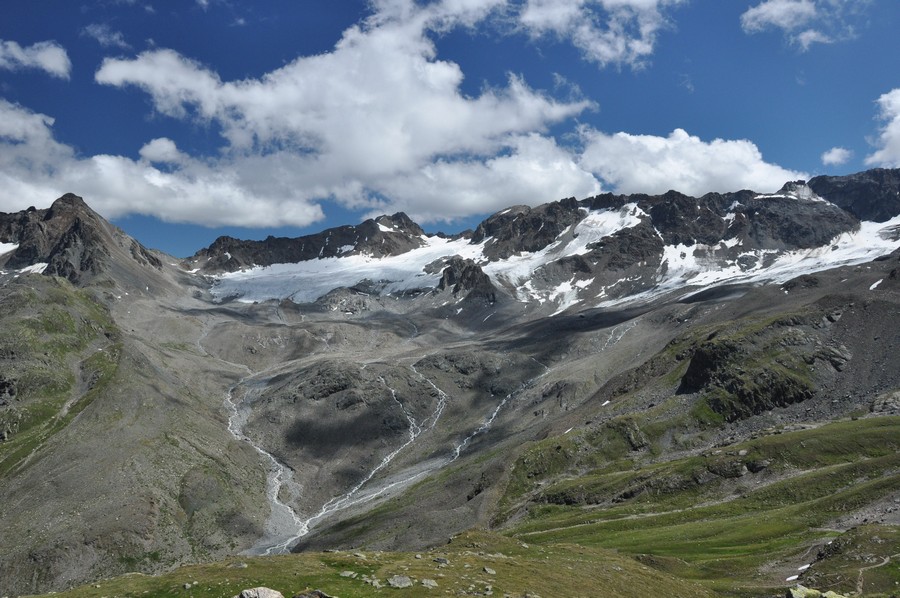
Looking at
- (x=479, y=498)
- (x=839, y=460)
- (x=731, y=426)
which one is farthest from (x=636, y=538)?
(x=731, y=426)

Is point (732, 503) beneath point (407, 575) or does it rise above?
beneath

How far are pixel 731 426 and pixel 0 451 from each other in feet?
710

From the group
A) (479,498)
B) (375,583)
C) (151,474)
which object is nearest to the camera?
(375,583)

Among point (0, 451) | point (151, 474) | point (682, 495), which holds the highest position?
point (0, 451)

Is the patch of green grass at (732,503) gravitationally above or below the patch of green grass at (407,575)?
below

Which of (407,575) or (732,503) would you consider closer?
(407,575)

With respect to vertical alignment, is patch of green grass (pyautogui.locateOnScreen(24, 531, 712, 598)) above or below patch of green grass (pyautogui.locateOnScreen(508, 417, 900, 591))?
above

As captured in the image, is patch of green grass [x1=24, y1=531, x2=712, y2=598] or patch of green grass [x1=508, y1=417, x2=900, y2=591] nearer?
patch of green grass [x1=24, y1=531, x2=712, y2=598]

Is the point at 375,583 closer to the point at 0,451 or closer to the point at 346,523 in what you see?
the point at 346,523

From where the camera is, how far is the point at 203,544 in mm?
175875

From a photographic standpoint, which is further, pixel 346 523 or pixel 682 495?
pixel 346 523

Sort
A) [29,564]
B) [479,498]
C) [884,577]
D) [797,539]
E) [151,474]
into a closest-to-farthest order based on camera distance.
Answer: [884,577] < [797,539] < [29,564] < [479,498] < [151,474]

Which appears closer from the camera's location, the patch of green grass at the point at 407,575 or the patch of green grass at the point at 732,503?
the patch of green grass at the point at 407,575

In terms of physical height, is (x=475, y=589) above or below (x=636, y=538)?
above
